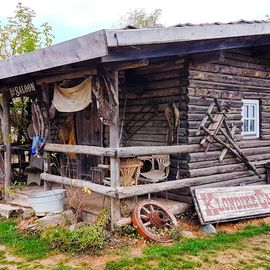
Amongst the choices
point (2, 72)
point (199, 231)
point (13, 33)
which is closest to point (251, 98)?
point (199, 231)

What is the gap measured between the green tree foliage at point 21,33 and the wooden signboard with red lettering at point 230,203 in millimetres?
11506

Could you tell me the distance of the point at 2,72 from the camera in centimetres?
790

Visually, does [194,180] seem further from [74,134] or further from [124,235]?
[74,134]

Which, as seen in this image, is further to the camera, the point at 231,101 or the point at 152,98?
the point at 231,101

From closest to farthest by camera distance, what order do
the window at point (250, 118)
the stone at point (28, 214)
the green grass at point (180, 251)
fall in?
the green grass at point (180, 251), the stone at point (28, 214), the window at point (250, 118)

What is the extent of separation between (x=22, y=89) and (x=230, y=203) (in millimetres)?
→ 5267

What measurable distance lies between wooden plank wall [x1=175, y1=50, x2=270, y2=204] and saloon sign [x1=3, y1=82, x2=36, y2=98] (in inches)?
141

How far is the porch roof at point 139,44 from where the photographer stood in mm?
5375

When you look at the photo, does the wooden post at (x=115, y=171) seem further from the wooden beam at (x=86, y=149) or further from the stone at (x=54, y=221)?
the stone at (x=54, y=221)

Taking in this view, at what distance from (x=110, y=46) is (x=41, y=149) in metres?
3.86

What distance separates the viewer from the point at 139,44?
563 cm

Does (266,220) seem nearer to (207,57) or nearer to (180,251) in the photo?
(180,251)

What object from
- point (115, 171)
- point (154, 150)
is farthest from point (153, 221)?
point (154, 150)

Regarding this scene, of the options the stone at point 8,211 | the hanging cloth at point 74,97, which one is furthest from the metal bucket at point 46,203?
the hanging cloth at point 74,97
